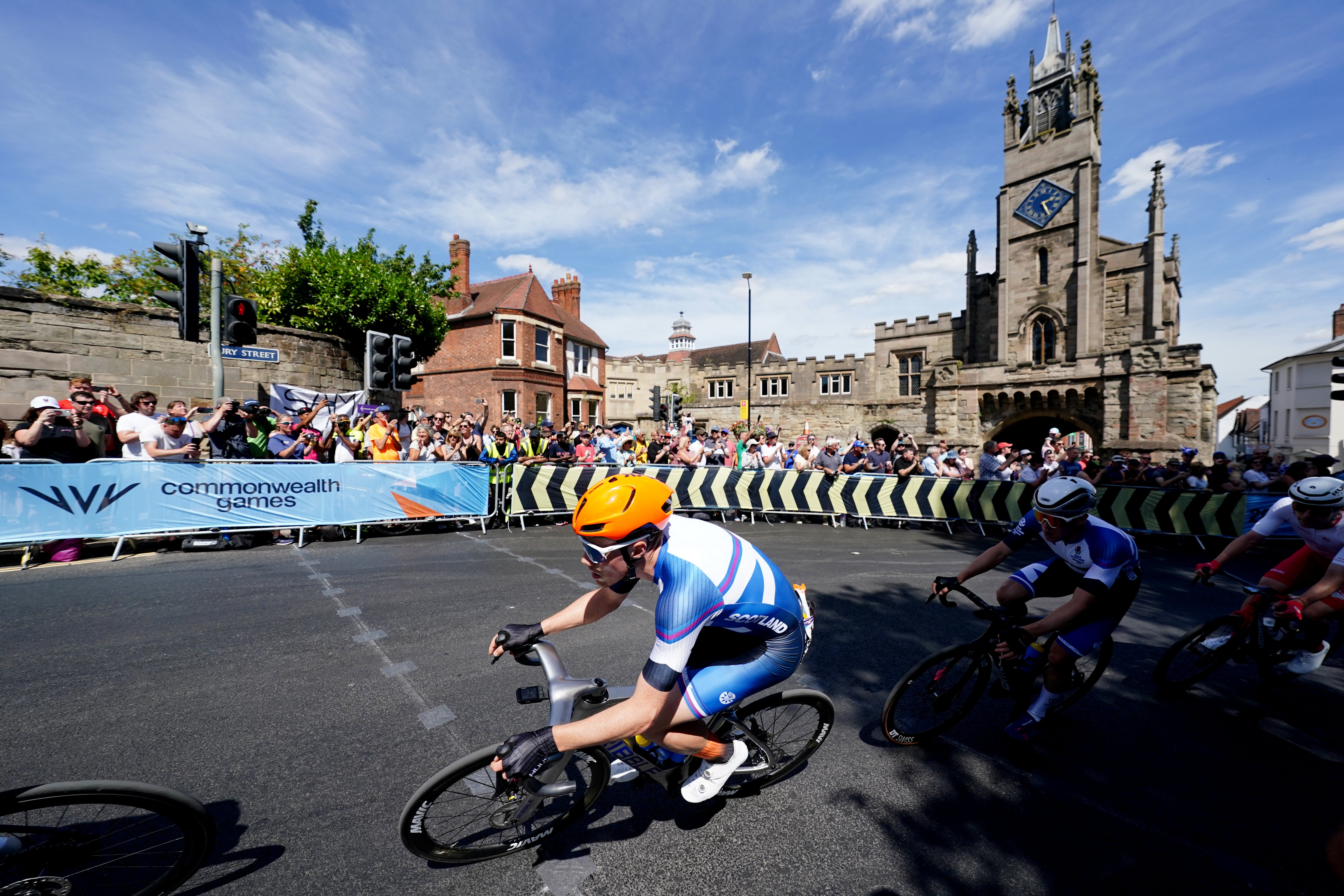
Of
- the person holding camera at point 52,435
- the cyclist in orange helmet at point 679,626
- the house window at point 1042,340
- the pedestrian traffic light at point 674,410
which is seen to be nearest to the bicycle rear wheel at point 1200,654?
the cyclist in orange helmet at point 679,626

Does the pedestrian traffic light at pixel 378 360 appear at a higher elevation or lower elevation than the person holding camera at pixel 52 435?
higher

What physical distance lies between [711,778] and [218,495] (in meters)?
8.62

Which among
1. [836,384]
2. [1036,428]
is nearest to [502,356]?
[836,384]

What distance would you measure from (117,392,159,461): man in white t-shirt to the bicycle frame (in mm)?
8339

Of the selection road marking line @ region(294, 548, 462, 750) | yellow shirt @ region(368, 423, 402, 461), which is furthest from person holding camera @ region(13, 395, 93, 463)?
road marking line @ region(294, 548, 462, 750)

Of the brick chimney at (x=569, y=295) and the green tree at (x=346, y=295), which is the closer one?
the green tree at (x=346, y=295)

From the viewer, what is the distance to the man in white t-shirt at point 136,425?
A: 781 cm

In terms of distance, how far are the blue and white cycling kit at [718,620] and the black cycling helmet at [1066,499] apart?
6.21ft

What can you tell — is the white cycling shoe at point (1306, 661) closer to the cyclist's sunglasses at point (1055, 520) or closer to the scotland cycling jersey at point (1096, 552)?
the scotland cycling jersey at point (1096, 552)

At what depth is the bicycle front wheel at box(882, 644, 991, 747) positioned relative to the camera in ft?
11.3

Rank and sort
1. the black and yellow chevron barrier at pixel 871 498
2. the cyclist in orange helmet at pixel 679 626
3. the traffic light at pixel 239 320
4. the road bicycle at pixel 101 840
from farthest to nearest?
1. the black and yellow chevron barrier at pixel 871 498
2. the traffic light at pixel 239 320
3. the cyclist in orange helmet at pixel 679 626
4. the road bicycle at pixel 101 840

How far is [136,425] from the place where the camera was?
25.7 ft

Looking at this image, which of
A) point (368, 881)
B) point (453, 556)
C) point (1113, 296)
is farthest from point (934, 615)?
point (1113, 296)

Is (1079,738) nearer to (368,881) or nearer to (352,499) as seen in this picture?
(368,881)
